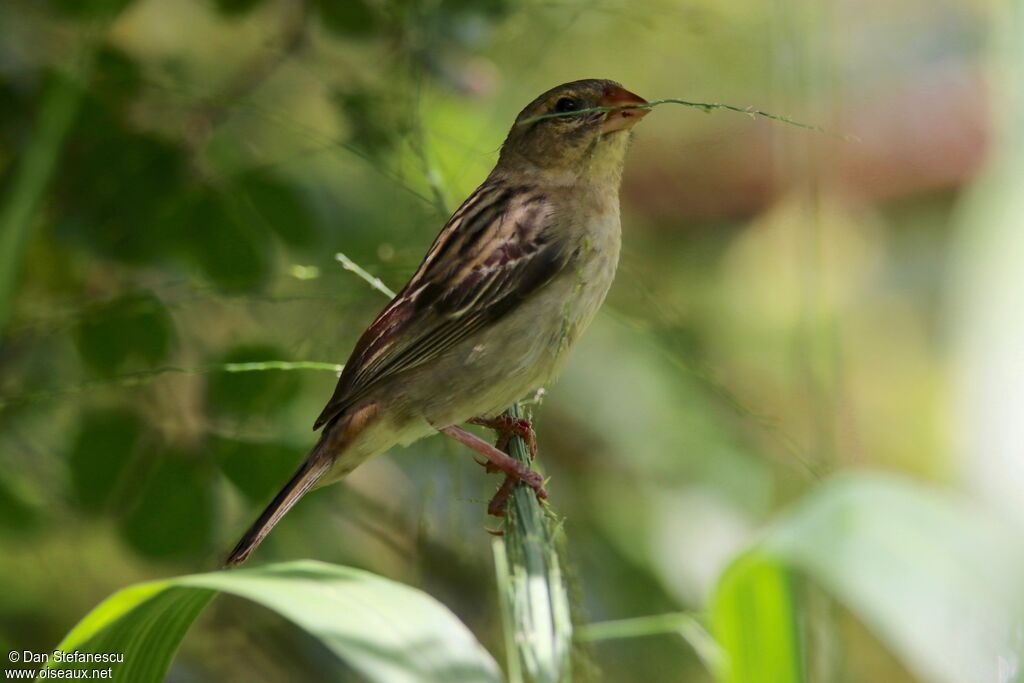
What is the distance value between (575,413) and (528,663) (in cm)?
295

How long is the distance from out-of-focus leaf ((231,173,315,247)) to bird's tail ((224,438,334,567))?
0.69 meters

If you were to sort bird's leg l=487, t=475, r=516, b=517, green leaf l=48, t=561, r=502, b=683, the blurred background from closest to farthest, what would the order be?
green leaf l=48, t=561, r=502, b=683
bird's leg l=487, t=475, r=516, b=517
the blurred background

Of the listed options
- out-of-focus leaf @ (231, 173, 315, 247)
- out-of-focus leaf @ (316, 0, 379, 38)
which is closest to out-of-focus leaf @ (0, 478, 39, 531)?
out-of-focus leaf @ (231, 173, 315, 247)

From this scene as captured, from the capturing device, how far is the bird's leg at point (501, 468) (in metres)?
1.98

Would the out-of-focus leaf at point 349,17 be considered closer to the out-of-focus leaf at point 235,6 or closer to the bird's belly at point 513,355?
the out-of-focus leaf at point 235,6

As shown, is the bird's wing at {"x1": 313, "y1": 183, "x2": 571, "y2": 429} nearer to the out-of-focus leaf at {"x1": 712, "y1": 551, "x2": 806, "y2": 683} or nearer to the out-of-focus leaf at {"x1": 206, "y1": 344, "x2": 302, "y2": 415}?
the out-of-focus leaf at {"x1": 206, "y1": 344, "x2": 302, "y2": 415}

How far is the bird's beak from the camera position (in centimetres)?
248

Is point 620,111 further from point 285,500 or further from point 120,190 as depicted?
point 120,190

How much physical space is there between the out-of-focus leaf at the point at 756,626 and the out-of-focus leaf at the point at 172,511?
166 cm

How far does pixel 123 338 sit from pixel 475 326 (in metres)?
0.83

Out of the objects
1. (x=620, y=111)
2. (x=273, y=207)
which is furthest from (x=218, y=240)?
(x=620, y=111)

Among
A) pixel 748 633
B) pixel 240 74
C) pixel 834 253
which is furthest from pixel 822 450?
pixel 834 253

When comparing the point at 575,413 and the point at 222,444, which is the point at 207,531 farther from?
the point at 575,413

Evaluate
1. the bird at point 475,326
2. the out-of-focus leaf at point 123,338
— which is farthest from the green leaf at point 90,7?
the bird at point 475,326
